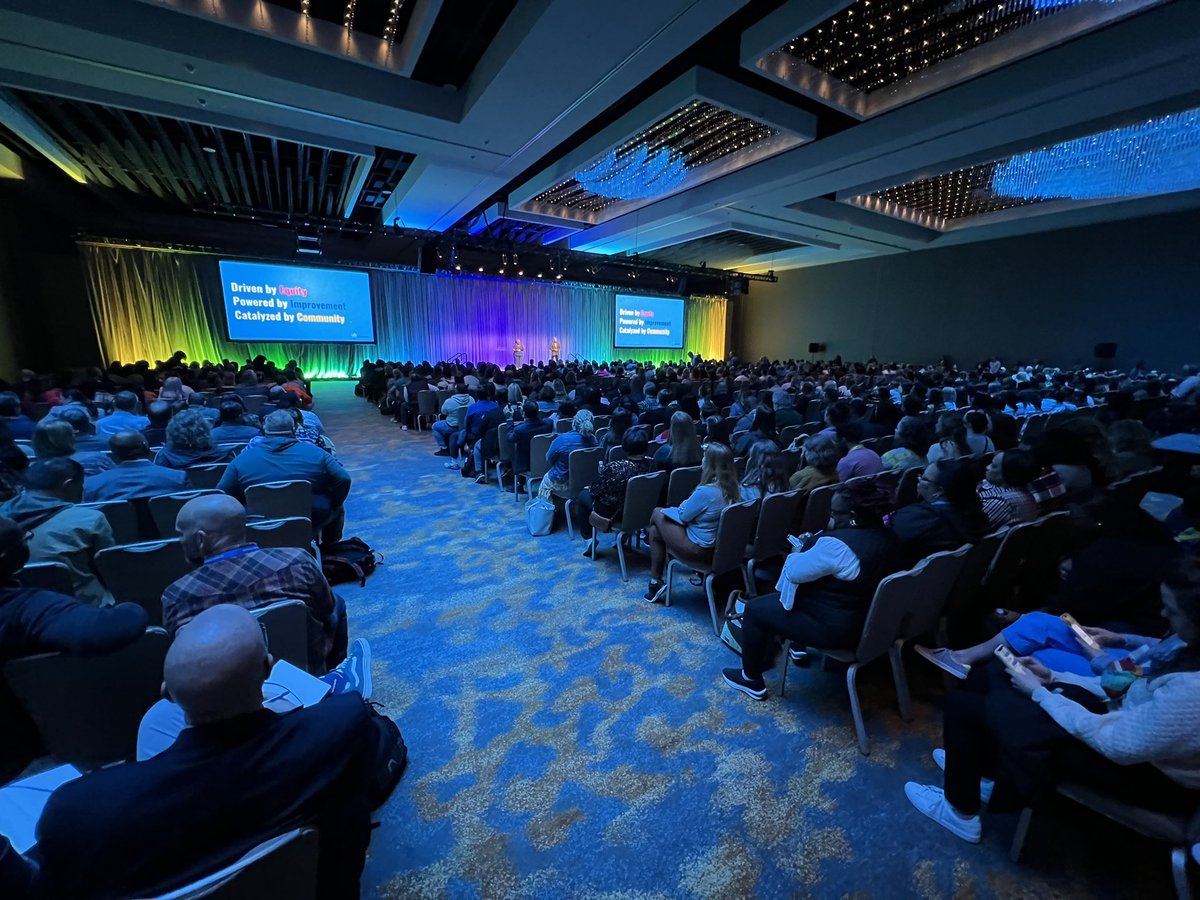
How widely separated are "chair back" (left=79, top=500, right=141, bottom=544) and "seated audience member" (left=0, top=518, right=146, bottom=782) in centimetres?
155

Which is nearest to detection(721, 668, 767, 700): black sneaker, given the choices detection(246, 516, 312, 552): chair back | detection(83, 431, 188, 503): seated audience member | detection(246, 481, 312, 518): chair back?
detection(246, 516, 312, 552): chair back

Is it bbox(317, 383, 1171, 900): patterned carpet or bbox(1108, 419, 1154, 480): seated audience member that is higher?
bbox(1108, 419, 1154, 480): seated audience member

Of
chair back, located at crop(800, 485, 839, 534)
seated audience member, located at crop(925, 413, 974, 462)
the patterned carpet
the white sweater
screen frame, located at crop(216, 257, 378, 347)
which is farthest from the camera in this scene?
screen frame, located at crop(216, 257, 378, 347)

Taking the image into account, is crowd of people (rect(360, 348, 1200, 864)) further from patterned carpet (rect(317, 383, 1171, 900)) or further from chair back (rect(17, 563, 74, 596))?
chair back (rect(17, 563, 74, 596))

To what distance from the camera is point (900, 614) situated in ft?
7.33

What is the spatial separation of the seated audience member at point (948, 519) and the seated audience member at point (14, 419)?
7.54 m

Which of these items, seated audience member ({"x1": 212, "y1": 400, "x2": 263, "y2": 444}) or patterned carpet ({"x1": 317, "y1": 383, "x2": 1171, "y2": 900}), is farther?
seated audience member ({"x1": 212, "y1": 400, "x2": 263, "y2": 444})

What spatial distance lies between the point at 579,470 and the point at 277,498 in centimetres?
239

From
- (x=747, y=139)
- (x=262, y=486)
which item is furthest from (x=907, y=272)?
(x=262, y=486)

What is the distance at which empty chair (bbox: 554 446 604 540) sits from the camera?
4.57m

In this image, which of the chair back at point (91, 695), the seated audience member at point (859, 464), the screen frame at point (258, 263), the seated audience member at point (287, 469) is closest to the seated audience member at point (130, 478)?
the seated audience member at point (287, 469)

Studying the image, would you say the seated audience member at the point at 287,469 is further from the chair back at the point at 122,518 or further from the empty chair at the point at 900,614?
the empty chair at the point at 900,614

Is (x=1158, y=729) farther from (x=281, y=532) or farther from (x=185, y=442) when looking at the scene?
(x=185, y=442)

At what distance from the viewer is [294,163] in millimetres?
10125
